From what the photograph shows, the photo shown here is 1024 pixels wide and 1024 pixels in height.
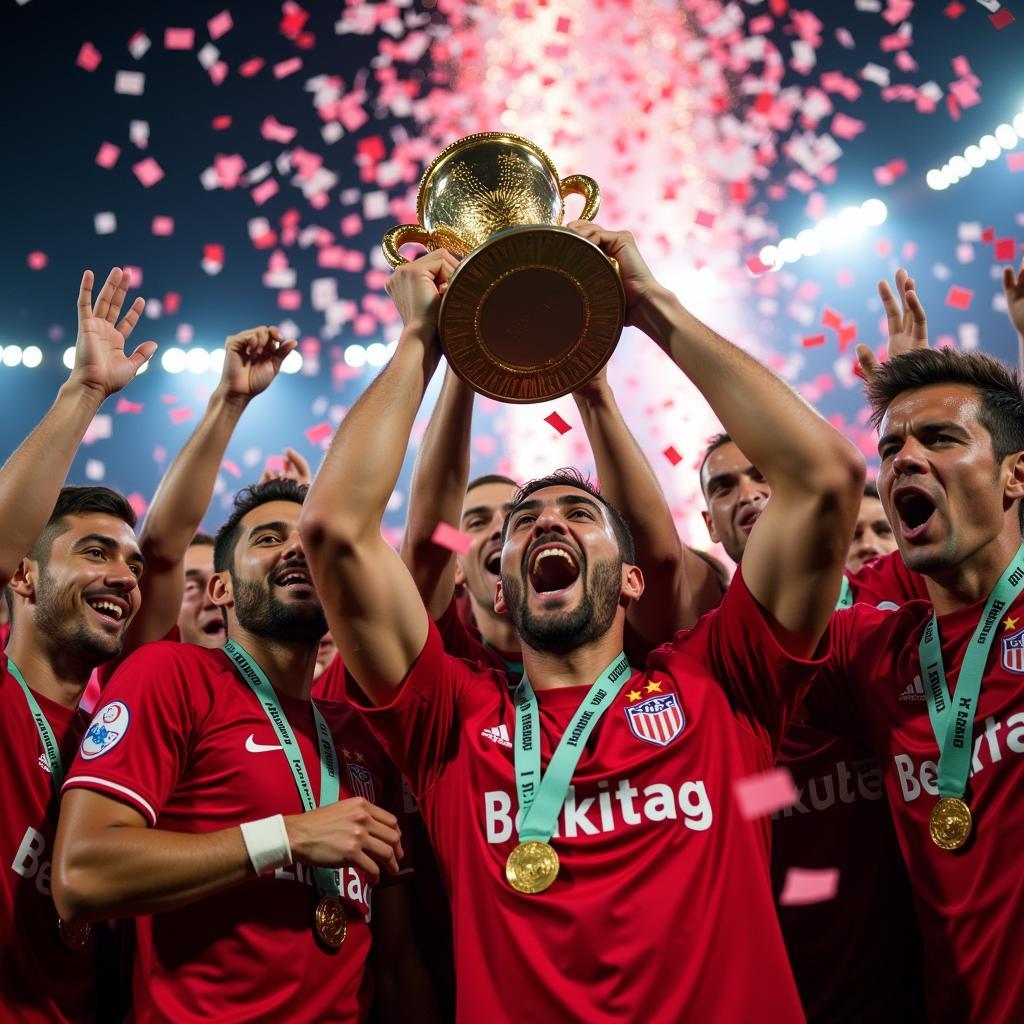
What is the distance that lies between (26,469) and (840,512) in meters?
2.10

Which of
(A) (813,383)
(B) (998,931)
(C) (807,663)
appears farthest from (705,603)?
(A) (813,383)

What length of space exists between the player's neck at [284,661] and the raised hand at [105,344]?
0.92 m

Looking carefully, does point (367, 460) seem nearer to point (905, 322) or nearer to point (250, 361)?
point (250, 361)

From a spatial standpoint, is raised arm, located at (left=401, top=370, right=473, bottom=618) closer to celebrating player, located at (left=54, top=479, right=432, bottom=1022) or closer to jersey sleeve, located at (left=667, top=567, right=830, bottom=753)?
celebrating player, located at (left=54, top=479, right=432, bottom=1022)

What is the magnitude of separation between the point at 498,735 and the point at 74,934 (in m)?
1.22

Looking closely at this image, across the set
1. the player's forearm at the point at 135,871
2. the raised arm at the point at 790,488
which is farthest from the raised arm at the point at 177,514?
the raised arm at the point at 790,488

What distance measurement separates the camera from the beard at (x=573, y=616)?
2.51 meters

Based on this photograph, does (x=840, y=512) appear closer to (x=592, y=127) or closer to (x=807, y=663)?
(x=807, y=663)

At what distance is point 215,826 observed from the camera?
240 cm

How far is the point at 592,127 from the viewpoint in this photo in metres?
11.7

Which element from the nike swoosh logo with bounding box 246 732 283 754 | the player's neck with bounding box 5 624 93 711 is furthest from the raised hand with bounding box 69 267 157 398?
the nike swoosh logo with bounding box 246 732 283 754

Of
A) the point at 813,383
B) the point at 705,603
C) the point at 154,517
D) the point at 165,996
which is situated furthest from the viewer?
the point at 813,383

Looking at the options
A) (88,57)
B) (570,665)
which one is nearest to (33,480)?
(570,665)

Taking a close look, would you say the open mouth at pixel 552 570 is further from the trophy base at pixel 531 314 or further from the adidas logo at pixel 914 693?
the adidas logo at pixel 914 693
